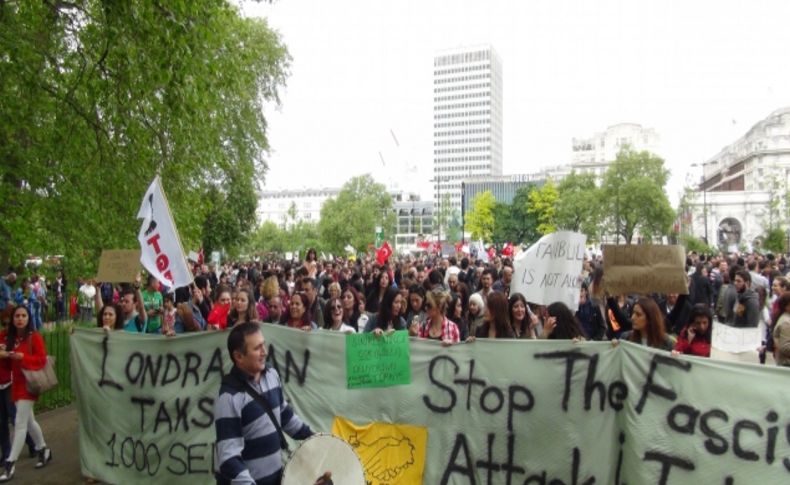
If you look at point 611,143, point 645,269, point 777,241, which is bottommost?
point 645,269

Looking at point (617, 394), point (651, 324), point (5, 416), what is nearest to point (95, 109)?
point (5, 416)

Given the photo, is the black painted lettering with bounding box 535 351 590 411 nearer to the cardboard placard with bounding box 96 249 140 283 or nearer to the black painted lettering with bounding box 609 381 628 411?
the black painted lettering with bounding box 609 381 628 411

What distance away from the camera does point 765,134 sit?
111 m

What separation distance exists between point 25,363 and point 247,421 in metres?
3.83

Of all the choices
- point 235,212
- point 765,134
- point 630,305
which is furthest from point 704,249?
point 765,134

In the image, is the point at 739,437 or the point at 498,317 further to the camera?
the point at 498,317

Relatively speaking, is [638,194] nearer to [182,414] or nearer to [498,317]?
[498,317]

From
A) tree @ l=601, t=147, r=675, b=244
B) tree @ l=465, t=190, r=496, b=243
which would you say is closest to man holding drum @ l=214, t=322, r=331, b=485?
tree @ l=601, t=147, r=675, b=244

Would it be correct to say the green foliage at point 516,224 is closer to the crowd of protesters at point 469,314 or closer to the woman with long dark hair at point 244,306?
the crowd of protesters at point 469,314

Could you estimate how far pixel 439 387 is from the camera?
5105mm

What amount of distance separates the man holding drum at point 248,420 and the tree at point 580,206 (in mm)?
72028

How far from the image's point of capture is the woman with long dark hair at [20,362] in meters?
6.12

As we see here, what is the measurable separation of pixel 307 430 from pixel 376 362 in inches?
62.6

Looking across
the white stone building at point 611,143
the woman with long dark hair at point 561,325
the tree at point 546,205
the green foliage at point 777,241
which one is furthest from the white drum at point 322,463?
the white stone building at point 611,143
